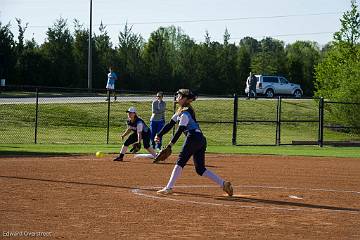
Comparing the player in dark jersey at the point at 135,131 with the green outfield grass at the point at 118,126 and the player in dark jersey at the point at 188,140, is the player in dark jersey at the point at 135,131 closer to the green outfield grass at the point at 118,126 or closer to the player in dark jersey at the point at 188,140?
the player in dark jersey at the point at 188,140

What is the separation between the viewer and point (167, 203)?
11.4 metres

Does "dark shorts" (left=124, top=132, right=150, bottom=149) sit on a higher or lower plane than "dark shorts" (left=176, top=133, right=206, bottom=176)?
lower

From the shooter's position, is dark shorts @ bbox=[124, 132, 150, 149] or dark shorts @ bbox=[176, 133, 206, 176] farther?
dark shorts @ bbox=[124, 132, 150, 149]

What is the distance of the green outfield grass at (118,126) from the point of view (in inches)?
1187

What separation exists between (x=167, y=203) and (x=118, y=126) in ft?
81.9

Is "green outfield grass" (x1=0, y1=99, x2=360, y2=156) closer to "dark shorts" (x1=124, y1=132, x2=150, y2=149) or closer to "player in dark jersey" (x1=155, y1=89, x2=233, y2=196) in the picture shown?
"dark shorts" (x1=124, y1=132, x2=150, y2=149)

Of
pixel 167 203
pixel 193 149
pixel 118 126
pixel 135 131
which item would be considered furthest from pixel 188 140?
pixel 118 126

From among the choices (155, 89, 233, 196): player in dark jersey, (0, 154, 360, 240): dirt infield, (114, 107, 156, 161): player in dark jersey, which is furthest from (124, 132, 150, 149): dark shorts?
(155, 89, 233, 196): player in dark jersey

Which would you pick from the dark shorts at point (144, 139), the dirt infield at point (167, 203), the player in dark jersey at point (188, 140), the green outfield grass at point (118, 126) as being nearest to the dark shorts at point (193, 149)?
the player in dark jersey at point (188, 140)

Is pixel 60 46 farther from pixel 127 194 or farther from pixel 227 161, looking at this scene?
pixel 127 194

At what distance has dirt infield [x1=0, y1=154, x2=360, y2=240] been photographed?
Answer: 9.03 meters

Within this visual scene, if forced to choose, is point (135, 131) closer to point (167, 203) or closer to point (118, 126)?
point (167, 203)

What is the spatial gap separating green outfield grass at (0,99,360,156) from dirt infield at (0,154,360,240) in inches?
380

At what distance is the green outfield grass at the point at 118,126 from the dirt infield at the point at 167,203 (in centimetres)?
966
